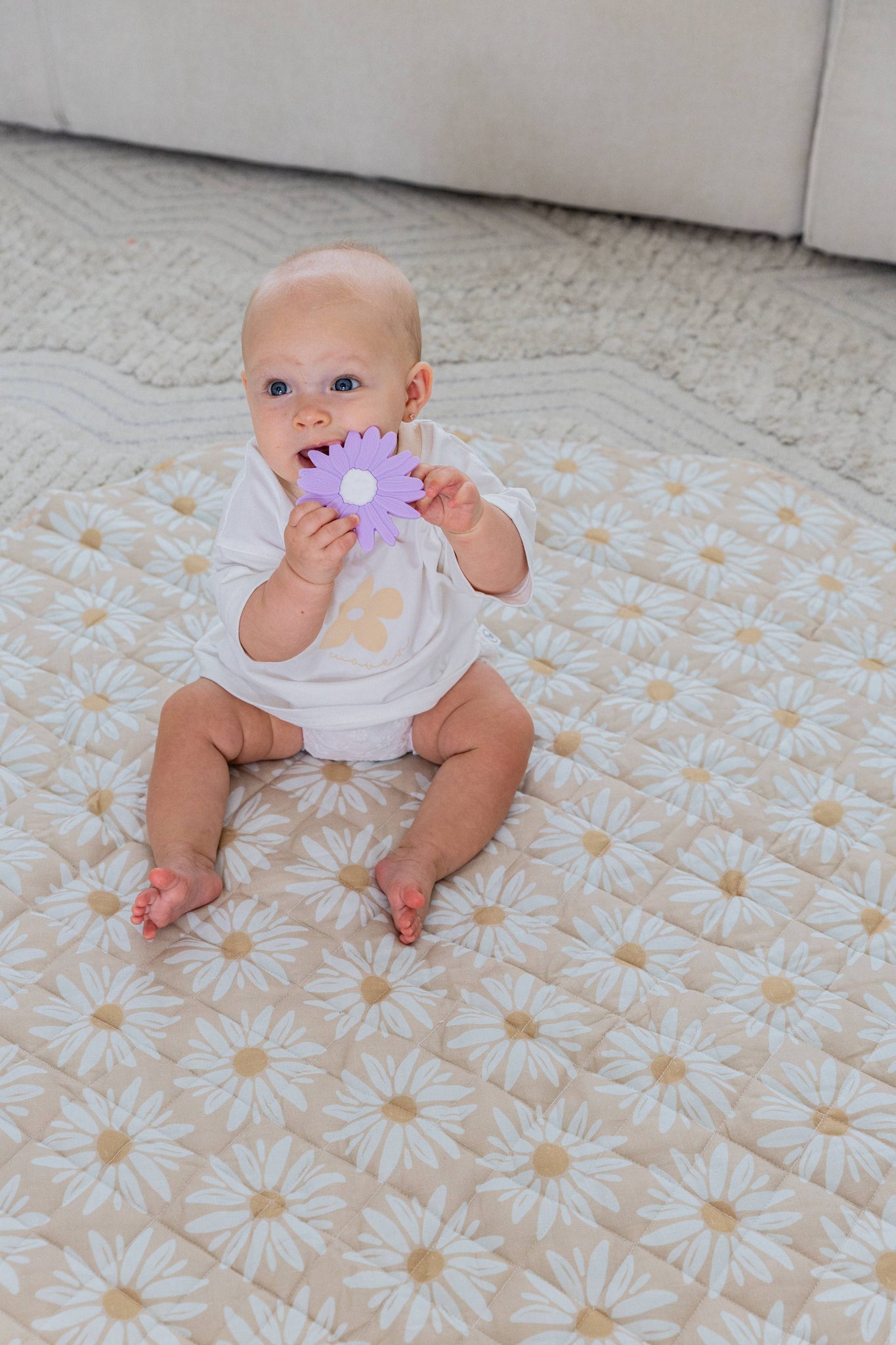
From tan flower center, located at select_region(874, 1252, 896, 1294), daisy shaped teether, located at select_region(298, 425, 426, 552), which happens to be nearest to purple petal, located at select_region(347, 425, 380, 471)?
daisy shaped teether, located at select_region(298, 425, 426, 552)

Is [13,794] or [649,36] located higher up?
[649,36]

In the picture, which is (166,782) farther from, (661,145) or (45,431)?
(661,145)

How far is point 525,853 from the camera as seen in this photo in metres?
1.02

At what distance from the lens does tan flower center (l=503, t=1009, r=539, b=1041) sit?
2.96 ft

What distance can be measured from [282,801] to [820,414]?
94 cm

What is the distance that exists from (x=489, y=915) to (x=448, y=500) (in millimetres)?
310

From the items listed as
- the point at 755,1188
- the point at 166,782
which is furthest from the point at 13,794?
the point at 755,1188

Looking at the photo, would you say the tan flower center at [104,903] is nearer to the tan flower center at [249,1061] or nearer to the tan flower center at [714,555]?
the tan flower center at [249,1061]

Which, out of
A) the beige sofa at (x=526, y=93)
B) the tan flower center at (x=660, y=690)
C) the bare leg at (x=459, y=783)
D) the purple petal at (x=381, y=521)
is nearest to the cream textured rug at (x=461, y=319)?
the beige sofa at (x=526, y=93)

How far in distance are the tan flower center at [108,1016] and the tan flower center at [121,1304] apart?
183 millimetres

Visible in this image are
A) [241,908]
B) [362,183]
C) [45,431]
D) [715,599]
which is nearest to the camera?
[241,908]

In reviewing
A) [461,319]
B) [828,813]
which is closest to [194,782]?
[828,813]

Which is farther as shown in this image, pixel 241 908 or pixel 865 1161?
pixel 241 908

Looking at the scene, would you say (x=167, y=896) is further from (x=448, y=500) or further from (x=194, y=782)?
(x=448, y=500)
